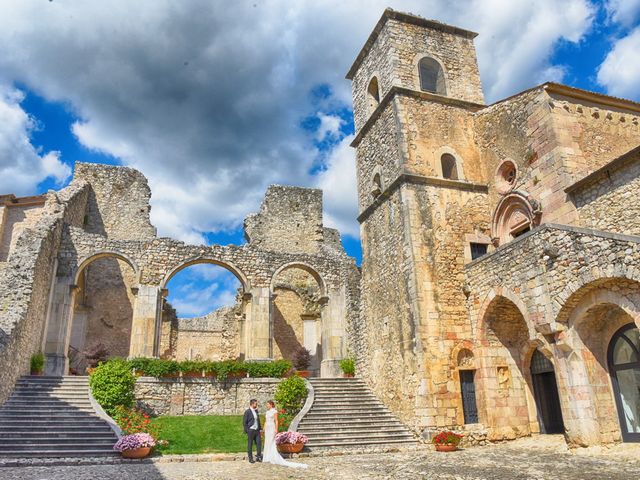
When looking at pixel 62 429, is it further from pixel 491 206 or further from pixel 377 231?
pixel 491 206

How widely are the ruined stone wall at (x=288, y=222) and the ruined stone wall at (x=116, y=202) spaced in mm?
5725

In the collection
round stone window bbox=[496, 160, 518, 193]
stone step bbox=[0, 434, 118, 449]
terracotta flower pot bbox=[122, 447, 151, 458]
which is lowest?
terracotta flower pot bbox=[122, 447, 151, 458]

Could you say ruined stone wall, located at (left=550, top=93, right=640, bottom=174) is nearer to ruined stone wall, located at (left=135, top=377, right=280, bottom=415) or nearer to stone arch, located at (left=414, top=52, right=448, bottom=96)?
stone arch, located at (left=414, top=52, right=448, bottom=96)

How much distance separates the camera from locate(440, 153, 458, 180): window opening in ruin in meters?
15.7

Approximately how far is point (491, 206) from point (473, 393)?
566 cm

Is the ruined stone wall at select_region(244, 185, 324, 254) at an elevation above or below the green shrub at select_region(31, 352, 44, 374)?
above

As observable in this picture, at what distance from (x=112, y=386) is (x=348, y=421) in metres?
6.77

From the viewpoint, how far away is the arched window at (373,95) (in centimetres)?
1809

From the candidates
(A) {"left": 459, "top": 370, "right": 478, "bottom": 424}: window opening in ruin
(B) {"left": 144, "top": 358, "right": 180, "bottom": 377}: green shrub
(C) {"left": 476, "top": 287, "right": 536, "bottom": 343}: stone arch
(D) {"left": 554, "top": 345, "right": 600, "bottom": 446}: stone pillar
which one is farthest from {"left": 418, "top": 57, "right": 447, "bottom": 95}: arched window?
(B) {"left": 144, "top": 358, "right": 180, "bottom": 377}: green shrub

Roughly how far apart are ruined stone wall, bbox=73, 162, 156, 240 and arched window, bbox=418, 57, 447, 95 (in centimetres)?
1666

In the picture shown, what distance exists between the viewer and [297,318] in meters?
26.2

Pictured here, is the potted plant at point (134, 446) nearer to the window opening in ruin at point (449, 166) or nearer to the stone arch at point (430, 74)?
the window opening in ruin at point (449, 166)

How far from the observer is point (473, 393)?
13359 mm

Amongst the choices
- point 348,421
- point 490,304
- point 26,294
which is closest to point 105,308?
point 26,294
